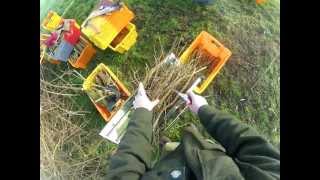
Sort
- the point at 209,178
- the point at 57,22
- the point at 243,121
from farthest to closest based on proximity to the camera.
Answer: the point at 57,22
the point at 243,121
the point at 209,178

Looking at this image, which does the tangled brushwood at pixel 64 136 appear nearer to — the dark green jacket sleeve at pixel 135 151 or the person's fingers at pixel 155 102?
the dark green jacket sleeve at pixel 135 151

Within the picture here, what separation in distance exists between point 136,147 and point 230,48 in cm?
41

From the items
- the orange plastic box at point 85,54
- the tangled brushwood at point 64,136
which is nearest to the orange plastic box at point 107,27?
the orange plastic box at point 85,54

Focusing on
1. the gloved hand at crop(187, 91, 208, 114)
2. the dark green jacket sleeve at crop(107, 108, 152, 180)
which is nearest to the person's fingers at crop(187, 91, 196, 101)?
the gloved hand at crop(187, 91, 208, 114)

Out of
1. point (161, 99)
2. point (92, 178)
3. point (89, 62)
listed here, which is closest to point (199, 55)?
point (161, 99)

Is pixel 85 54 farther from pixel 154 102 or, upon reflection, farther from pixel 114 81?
pixel 154 102

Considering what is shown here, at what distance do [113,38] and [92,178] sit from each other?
423mm

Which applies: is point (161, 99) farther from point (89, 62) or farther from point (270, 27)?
point (270, 27)

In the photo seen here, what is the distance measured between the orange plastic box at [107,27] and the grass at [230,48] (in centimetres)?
3

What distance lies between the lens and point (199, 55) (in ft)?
6.73

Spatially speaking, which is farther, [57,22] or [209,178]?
[57,22]

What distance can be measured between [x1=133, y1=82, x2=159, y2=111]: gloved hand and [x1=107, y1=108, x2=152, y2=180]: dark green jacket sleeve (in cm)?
1

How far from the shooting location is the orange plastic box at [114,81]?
6.73 ft
